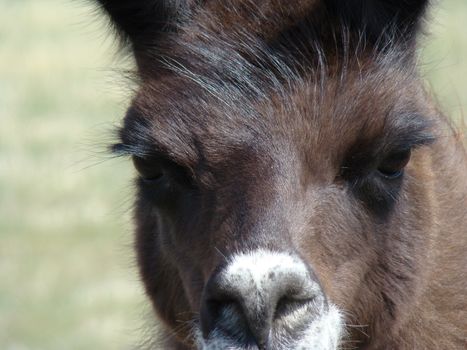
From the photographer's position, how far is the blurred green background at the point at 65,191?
1408 cm

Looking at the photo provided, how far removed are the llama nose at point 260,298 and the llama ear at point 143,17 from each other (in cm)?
157

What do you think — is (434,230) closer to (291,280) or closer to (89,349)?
(291,280)

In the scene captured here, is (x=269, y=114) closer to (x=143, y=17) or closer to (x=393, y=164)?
(x=393, y=164)

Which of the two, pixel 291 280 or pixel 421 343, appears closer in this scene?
pixel 291 280

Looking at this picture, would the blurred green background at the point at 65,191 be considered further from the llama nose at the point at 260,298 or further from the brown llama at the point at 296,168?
the llama nose at the point at 260,298

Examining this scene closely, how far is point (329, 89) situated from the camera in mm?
5582

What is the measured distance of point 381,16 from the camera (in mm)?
5844

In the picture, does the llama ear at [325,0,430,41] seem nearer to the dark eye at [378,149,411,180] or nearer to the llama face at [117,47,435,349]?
the llama face at [117,47,435,349]

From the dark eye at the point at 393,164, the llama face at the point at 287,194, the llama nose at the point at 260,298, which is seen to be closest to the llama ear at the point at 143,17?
the llama face at the point at 287,194

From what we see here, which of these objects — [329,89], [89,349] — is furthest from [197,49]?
[89,349]

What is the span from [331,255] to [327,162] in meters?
0.44

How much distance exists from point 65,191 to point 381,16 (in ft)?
46.8

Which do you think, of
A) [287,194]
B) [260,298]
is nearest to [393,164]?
[287,194]

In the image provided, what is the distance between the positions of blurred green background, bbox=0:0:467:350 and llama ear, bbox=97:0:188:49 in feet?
0.54
